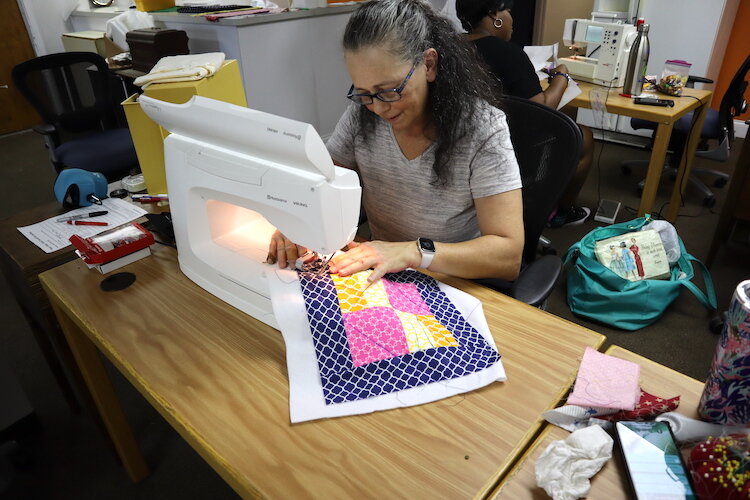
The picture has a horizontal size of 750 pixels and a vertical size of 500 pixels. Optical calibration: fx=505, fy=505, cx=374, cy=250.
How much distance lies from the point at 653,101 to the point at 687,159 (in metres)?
0.60

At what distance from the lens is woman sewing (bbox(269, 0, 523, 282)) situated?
1.06 m

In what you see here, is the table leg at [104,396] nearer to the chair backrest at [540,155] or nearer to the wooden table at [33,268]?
the wooden table at [33,268]

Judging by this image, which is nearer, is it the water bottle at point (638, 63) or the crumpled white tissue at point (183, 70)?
the crumpled white tissue at point (183, 70)

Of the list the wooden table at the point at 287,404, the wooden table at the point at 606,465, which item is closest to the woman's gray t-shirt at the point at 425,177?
the wooden table at the point at 287,404

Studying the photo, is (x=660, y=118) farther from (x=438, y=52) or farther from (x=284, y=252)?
(x=284, y=252)

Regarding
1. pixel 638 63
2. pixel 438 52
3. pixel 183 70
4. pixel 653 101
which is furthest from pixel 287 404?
pixel 638 63

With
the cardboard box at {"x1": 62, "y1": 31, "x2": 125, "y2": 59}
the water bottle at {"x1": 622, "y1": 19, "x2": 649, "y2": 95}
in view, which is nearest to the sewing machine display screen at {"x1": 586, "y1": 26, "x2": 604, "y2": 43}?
the water bottle at {"x1": 622, "y1": 19, "x2": 649, "y2": 95}

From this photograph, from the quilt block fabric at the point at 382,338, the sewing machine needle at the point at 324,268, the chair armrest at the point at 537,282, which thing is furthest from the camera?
the chair armrest at the point at 537,282

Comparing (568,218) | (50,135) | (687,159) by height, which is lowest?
(568,218)

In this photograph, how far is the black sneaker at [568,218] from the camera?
293 centimetres

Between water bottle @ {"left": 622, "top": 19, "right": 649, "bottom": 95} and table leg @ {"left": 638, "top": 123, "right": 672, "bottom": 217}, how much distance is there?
30 cm

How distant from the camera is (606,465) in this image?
0.69 meters

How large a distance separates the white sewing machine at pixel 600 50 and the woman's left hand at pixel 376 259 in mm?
2235

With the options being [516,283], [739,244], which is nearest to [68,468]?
[516,283]
